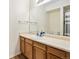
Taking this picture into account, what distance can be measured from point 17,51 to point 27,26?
3.11 feet

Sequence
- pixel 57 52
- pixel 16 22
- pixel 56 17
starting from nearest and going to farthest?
pixel 57 52, pixel 56 17, pixel 16 22

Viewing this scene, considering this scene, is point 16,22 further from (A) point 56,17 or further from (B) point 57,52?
(B) point 57,52

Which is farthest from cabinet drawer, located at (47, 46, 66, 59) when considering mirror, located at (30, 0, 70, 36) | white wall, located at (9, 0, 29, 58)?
white wall, located at (9, 0, 29, 58)

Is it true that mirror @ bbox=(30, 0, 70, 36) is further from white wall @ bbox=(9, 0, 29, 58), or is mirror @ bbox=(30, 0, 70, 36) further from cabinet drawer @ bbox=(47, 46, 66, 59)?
cabinet drawer @ bbox=(47, 46, 66, 59)

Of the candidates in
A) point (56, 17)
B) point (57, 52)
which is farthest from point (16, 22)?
point (57, 52)

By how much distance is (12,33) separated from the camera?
411 cm

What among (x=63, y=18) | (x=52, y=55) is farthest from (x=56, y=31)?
(x=52, y=55)

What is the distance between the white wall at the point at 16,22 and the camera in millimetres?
4074

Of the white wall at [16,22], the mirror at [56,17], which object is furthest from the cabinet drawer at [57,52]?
the white wall at [16,22]

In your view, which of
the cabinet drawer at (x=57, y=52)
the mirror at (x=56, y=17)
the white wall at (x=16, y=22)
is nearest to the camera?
the cabinet drawer at (x=57, y=52)

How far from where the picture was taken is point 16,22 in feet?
13.8

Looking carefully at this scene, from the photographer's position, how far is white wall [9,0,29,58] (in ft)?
13.4

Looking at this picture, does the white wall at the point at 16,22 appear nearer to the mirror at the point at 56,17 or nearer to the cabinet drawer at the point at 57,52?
the mirror at the point at 56,17
